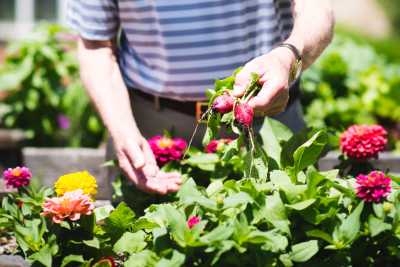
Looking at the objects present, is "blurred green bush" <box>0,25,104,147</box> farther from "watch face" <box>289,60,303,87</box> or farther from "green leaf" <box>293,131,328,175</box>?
"green leaf" <box>293,131,328,175</box>

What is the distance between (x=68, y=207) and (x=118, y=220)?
4.5 inches

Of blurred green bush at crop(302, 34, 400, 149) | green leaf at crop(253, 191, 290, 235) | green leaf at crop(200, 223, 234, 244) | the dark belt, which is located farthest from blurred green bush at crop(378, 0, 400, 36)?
green leaf at crop(200, 223, 234, 244)

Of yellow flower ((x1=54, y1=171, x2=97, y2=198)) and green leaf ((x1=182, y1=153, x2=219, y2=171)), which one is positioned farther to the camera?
green leaf ((x1=182, y1=153, x2=219, y2=171))

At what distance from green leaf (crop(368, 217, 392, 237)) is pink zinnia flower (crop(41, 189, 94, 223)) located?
0.55m

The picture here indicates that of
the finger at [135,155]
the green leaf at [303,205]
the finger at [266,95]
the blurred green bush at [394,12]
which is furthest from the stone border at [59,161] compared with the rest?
the blurred green bush at [394,12]

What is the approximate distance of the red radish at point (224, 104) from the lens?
1.50 m

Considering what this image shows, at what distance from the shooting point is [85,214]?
4.97 feet

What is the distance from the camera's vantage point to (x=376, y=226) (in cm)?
135

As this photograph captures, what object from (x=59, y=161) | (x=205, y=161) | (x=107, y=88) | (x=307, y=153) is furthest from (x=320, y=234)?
(x=59, y=161)

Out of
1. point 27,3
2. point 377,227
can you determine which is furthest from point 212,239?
point 27,3

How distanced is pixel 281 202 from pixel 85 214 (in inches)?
15.7

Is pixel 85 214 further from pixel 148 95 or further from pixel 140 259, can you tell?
pixel 148 95

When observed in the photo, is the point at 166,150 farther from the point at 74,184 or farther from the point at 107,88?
the point at 74,184

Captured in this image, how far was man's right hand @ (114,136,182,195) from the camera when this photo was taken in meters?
1.82
